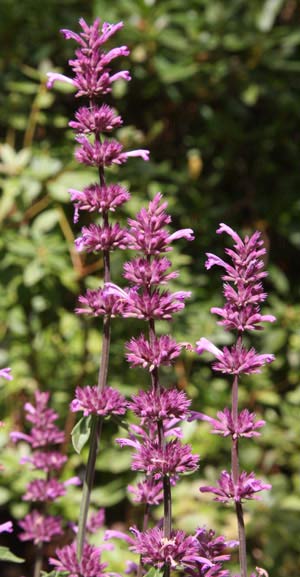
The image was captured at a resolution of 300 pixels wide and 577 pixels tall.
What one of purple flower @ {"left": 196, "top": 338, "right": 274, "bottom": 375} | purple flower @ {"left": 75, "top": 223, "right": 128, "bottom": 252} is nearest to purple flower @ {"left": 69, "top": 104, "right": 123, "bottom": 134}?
purple flower @ {"left": 75, "top": 223, "right": 128, "bottom": 252}

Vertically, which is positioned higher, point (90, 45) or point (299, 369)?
point (299, 369)

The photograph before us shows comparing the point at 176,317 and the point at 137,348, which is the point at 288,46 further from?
the point at 137,348

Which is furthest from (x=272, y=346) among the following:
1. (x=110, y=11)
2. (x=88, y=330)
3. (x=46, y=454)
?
(x=46, y=454)

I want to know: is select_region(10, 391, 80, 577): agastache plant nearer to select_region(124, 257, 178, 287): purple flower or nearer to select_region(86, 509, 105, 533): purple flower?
select_region(86, 509, 105, 533): purple flower

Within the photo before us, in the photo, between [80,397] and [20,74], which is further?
[20,74]

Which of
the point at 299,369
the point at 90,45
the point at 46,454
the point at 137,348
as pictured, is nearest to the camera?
the point at 137,348

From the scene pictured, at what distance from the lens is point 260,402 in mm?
3066

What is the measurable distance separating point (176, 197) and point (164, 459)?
6.95 feet

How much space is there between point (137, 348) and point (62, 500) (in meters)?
1.70

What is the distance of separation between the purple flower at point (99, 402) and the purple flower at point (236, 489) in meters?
0.18

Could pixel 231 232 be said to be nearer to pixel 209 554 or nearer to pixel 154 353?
pixel 154 353

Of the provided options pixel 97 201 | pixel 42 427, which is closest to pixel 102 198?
pixel 97 201

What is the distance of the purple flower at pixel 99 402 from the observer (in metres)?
1.11

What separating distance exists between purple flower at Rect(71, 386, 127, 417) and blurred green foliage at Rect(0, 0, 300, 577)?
52.6 inches
